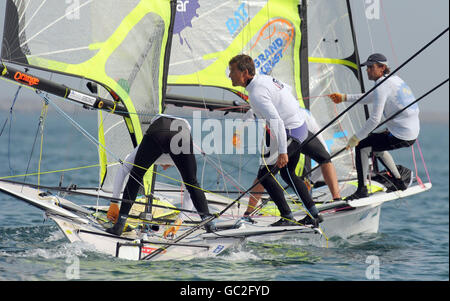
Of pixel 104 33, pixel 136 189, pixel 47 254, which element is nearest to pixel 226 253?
pixel 136 189

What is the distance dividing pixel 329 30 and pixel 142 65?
13.6ft

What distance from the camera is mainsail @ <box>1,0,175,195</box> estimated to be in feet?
21.9

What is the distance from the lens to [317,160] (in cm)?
764

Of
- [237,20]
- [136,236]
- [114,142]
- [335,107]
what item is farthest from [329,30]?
[136,236]

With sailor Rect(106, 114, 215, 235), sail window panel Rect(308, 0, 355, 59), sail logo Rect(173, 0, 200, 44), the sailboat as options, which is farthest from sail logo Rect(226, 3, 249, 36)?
sailor Rect(106, 114, 215, 235)

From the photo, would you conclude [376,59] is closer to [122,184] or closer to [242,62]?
[242,62]

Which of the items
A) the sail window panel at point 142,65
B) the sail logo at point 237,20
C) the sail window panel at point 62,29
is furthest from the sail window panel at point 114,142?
the sail logo at point 237,20

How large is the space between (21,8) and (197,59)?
3.15 metres

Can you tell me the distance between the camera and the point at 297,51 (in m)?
9.83

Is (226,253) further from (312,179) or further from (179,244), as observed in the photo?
(312,179)

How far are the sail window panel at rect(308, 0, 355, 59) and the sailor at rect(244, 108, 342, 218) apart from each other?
2.76 metres

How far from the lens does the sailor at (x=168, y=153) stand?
647 cm

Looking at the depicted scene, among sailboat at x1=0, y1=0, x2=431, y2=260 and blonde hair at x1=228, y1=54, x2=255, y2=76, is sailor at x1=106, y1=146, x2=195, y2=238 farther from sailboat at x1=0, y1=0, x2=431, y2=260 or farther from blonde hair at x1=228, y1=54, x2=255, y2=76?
blonde hair at x1=228, y1=54, x2=255, y2=76

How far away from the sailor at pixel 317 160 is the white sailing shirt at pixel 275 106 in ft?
0.98
